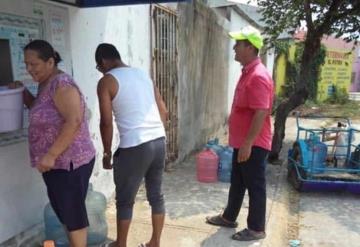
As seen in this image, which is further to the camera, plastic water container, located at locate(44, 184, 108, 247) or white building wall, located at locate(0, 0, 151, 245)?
plastic water container, located at locate(44, 184, 108, 247)

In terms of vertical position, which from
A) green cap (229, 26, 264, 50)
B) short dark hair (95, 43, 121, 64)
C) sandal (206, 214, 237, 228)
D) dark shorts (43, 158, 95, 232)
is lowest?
sandal (206, 214, 237, 228)

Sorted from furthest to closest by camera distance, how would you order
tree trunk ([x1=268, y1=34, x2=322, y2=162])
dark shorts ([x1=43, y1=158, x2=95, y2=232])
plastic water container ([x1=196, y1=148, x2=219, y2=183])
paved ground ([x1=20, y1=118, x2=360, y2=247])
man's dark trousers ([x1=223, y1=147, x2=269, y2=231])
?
tree trunk ([x1=268, y1=34, x2=322, y2=162])
plastic water container ([x1=196, y1=148, x2=219, y2=183])
paved ground ([x1=20, y1=118, x2=360, y2=247])
man's dark trousers ([x1=223, y1=147, x2=269, y2=231])
dark shorts ([x1=43, y1=158, x2=95, y2=232])

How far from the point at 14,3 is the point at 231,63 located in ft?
27.4

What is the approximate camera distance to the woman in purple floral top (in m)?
2.36

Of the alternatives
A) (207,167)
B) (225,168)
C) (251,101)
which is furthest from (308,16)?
(251,101)

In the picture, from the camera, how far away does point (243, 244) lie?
3.59 metres

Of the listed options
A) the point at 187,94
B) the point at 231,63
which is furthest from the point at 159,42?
the point at 231,63

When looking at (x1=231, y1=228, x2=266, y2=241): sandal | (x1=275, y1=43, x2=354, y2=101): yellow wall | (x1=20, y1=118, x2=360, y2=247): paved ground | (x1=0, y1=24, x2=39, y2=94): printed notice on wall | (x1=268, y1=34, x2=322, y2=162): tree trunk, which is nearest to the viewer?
(x1=0, y1=24, x2=39, y2=94): printed notice on wall

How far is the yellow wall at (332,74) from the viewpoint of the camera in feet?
67.1

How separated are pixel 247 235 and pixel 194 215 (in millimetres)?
798

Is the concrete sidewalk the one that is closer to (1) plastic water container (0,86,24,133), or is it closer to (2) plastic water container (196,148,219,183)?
(2) plastic water container (196,148,219,183)

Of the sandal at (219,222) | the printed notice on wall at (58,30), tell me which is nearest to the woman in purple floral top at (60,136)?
the printed notice on wall at (58,30)

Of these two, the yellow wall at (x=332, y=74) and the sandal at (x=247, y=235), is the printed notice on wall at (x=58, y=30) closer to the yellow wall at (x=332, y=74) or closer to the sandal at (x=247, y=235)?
the sandal at (x=247, y=235)

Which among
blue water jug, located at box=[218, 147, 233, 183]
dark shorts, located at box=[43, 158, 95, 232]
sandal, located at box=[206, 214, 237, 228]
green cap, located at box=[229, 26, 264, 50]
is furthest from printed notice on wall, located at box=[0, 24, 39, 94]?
blue water jug, located at box=[218, 147, 233, 183]
